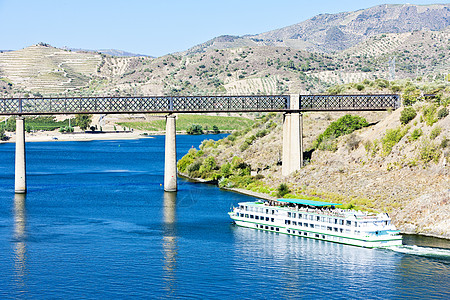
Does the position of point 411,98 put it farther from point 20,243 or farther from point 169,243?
point 20,243

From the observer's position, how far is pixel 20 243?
240 feet

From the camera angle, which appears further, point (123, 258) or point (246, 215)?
point (246, 215)

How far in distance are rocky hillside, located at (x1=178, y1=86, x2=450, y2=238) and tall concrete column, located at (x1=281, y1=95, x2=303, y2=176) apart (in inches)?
61.1

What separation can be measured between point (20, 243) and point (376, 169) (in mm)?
51828

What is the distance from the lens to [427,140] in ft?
326

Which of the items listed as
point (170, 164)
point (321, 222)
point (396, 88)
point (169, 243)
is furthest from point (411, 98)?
point (169, 243)

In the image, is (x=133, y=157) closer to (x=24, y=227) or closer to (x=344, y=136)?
(x=344, y=136)

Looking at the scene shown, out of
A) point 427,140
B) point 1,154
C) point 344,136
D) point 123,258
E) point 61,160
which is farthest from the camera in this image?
point 1,154

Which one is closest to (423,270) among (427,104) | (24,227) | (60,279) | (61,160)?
(60,279)

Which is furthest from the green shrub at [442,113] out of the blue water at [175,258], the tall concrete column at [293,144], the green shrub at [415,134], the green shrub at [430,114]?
the blue water at [175,258]

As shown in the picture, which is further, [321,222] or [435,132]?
[435,132]

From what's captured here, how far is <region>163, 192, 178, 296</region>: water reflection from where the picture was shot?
60.2 meters

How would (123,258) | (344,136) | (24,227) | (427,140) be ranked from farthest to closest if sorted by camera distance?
(344,136)
(427,140)
(24,227)
(123,258)

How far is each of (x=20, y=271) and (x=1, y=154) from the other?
5076 inches
